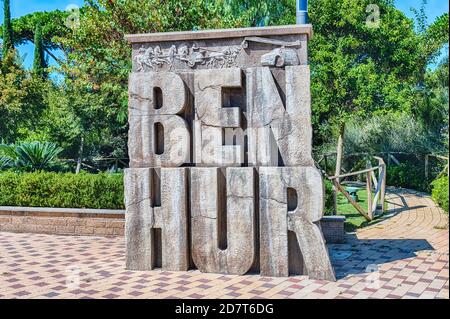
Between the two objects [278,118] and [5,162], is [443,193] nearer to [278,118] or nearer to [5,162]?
[278,118]

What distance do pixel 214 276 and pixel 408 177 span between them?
1152 cm

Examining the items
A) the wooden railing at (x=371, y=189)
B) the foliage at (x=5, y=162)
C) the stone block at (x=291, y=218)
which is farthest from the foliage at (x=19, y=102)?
the stone block at (x=291, y=218)

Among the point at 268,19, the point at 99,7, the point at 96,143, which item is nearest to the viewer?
the point at 99,7

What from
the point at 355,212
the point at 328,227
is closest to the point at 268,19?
the point at 355,212

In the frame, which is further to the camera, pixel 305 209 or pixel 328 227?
pixel 328 227

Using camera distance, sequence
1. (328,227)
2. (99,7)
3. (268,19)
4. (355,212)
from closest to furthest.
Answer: (328,227)
(355,212)
(99,7)
(268,19)

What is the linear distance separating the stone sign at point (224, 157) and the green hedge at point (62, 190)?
2815 millimetres

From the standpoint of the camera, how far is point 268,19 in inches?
575

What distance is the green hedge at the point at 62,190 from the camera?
8109 mm

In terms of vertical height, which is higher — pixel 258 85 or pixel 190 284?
pixel 258 85

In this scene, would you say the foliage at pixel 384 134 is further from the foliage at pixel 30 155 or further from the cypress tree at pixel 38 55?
the cypress tree at pixel 38 55

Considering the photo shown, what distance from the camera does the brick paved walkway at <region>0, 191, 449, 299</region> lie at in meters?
4.50
